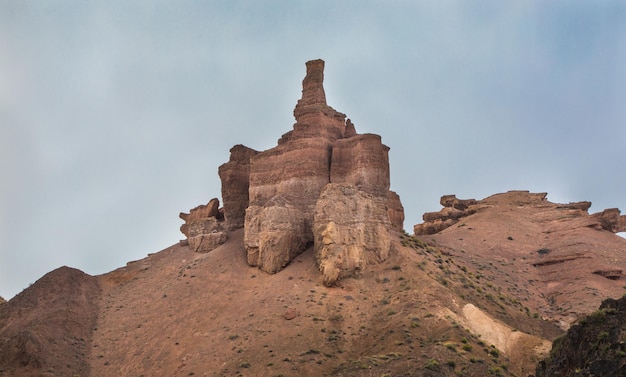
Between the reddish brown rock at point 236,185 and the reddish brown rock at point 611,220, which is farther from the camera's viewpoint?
the reddish brown rock at point 611,220

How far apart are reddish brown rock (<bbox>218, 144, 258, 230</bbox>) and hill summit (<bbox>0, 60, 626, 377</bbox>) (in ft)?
0.54

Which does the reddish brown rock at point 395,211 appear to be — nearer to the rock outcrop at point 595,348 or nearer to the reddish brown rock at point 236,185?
the reddish brown rock at point 236,185

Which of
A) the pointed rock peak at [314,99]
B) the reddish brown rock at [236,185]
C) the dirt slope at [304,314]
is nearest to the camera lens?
the dirt slope at [304,314]

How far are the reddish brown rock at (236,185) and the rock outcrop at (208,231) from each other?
1.78 metres

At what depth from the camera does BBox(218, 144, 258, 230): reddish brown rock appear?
66125mm

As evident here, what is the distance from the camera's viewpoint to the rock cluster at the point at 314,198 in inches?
1924

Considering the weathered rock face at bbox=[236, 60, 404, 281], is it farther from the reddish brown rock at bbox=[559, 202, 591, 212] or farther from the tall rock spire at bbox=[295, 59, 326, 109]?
the reddish brown rock at bbox=[559, 202, 591, 212]

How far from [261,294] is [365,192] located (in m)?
13.5

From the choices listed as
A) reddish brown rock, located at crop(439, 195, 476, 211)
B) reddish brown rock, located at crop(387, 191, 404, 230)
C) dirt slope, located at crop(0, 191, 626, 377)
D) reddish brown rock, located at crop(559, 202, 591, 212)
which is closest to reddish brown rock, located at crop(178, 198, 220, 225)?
dirt slope, located at crop(0, 191, 626, 377)

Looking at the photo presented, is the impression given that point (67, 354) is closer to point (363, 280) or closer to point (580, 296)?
point (363, 280)

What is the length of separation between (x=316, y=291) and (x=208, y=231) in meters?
22.1

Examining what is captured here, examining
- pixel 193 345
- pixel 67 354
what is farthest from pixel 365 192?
pixel 67 354

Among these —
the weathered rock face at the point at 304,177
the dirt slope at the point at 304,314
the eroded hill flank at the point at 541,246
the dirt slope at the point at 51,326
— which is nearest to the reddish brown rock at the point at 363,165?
the weathered rock face at the point at 304,177

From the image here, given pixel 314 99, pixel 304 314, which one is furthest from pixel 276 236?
pixel 314 99
